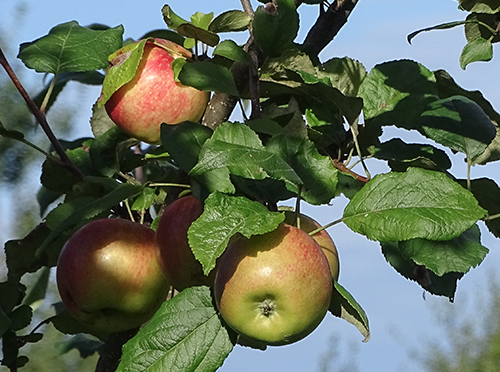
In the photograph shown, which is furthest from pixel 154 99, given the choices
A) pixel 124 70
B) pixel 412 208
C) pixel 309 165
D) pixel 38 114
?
pixel 412 208

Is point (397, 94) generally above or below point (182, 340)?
above

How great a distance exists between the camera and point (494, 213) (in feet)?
2.60

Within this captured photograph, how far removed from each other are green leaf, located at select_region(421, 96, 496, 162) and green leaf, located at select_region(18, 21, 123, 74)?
1.35 ft

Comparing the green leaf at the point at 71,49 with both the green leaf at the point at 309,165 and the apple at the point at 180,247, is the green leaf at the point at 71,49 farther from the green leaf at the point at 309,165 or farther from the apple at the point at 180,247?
the green leaf at the point at 309,165

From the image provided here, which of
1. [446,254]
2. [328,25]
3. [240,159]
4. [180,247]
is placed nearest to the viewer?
[240,159]

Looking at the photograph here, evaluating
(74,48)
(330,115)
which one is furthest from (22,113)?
(330,115)

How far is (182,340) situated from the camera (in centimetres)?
64

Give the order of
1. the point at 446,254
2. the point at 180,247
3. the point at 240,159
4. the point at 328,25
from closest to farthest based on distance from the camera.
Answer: the point at 240,159 < the point at 446,254 < the point at 180,247 < the point at 328,25

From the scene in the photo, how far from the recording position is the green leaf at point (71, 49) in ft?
2.90

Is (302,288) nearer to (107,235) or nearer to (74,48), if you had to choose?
(107,235)

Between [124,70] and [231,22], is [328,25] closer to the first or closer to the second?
[231,22]

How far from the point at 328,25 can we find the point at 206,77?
0.23 metres

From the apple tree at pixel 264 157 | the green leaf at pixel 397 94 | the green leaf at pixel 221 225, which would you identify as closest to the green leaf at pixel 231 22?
the apple tree at pixel 264 157

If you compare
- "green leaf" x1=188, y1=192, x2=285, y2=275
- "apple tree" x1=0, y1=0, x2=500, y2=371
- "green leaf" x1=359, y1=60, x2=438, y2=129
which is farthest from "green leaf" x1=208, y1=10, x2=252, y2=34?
"green leaf" x1=188, y1=192, x2=285, y2=275
